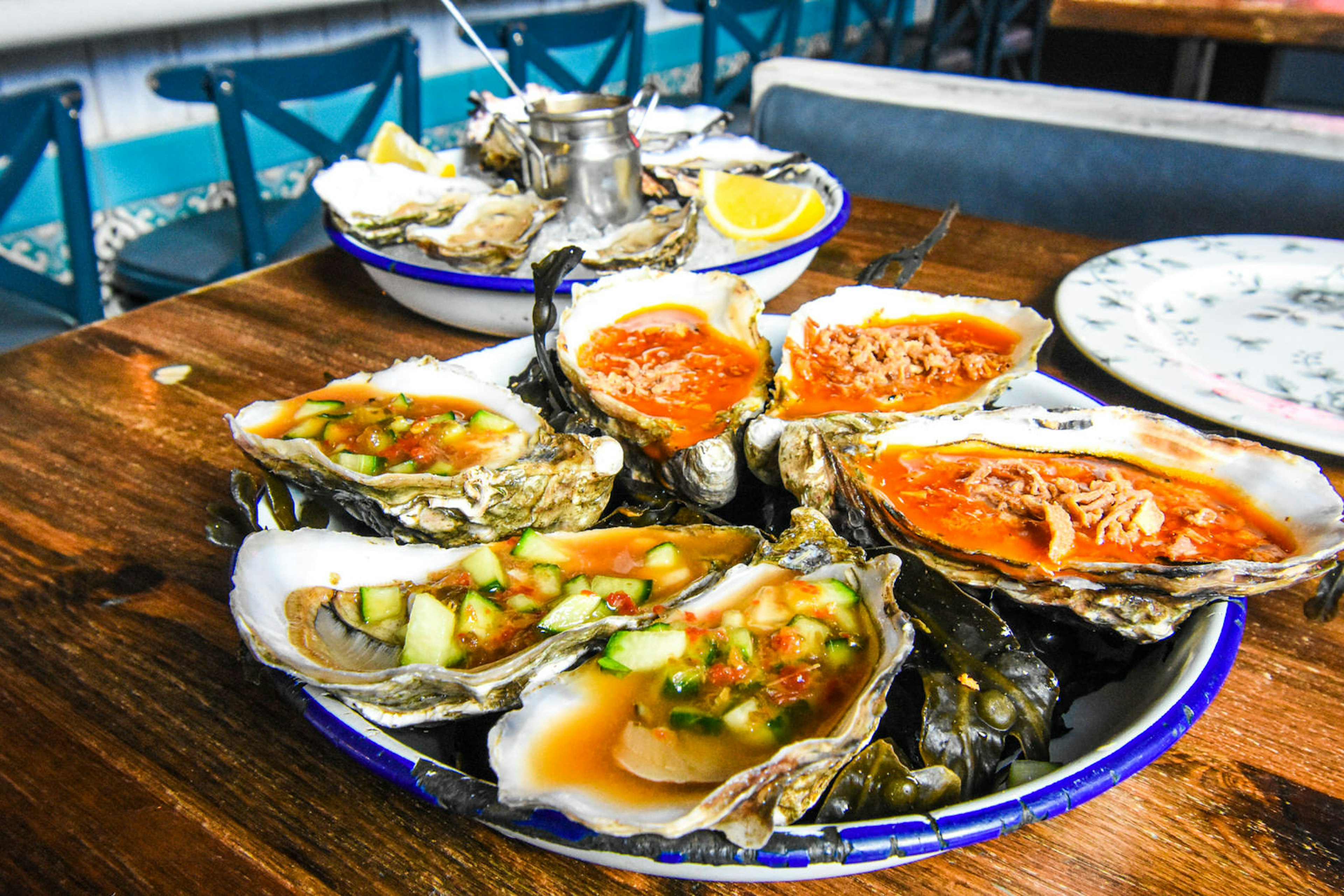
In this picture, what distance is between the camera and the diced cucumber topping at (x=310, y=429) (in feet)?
3.08

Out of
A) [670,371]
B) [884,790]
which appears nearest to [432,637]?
[884,790]

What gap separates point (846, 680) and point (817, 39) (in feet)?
22.9

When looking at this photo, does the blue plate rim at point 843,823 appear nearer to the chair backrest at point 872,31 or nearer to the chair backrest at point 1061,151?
the chair backrest at point 1061,151

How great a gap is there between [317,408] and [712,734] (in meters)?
0.60

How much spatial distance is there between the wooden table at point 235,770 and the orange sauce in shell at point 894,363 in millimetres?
369

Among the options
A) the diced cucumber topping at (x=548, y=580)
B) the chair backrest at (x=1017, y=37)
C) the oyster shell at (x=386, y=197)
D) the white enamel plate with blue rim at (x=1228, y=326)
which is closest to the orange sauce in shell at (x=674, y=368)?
the diced cucumber topping at (x=548, y=580)

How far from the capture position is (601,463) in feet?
2.92

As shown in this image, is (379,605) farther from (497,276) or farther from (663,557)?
(497,276)

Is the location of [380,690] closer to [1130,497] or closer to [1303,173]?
[1130,497]

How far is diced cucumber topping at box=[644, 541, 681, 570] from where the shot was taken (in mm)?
796

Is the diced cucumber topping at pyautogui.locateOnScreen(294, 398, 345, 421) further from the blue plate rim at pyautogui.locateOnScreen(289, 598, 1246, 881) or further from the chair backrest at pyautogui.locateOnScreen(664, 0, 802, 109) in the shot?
the chair backrest at pyautogui.locateOnScreen(664, 0, 802, 109)

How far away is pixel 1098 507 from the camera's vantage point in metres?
0.80

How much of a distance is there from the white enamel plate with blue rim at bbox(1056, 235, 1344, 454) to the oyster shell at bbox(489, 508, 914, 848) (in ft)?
2.13

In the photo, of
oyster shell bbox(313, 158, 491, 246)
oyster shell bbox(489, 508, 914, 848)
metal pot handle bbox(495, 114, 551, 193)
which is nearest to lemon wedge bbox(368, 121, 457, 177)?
oyster shell bbox(313, 158, 491, 246)
